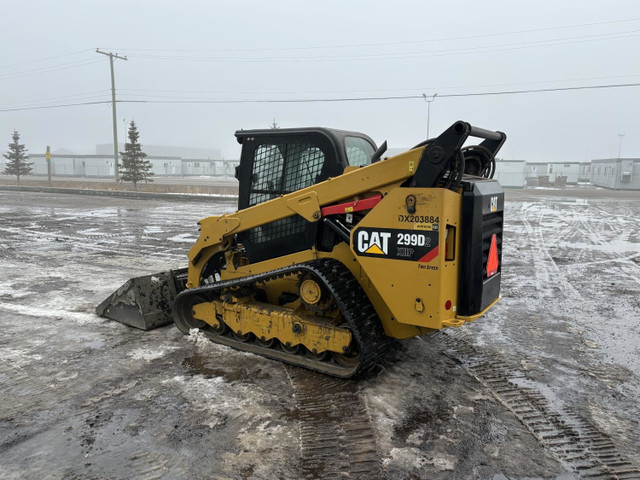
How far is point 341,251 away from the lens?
15.3 feet

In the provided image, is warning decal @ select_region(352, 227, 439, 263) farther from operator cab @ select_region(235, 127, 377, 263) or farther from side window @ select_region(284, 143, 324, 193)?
side window @ select_region(284, 143, 324, 193)

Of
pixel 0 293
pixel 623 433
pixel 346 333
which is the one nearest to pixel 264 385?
pixel 346 333

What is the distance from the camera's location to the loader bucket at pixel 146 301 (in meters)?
5.95

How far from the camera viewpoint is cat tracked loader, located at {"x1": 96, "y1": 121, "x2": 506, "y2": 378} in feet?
13.0

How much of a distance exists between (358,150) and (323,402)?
2.62m

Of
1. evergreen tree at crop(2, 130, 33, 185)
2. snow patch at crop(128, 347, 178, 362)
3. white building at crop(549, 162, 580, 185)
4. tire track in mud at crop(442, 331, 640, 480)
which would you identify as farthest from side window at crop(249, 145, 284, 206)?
white building at crop(549, 162, 580, 185)

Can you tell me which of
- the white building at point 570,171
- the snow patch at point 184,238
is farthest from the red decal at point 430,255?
the white building at point 570,171

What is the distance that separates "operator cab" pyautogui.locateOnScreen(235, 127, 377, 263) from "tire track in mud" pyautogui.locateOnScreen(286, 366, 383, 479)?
1382 millimetres

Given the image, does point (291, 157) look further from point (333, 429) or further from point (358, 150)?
point (333, 429)

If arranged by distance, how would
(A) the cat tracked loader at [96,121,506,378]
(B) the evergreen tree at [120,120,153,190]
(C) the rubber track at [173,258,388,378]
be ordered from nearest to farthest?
1. (A) the cat tracked loader at [96,121,506,378]
2. (C) the rubber track at [173,258,388,378]
3. (B) the evergreen tree at [120,120,153,190]

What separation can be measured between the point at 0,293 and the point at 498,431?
732 centimetres

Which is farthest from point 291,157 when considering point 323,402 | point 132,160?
point 132,160

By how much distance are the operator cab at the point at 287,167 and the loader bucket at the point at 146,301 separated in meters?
1.43

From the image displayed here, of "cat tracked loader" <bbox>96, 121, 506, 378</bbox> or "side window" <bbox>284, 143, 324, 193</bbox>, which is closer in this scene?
"cat tracked loader" <bbox>96, 121, 506, 378</bbox>
